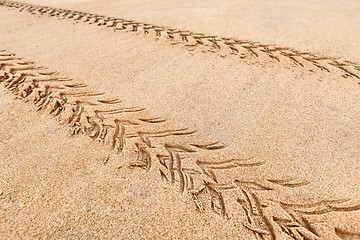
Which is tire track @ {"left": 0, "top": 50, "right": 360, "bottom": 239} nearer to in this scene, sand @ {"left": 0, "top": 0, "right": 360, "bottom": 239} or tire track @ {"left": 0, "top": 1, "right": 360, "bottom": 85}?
sand @ {"left": 0, "top": 0, "right": 360, "bottom": 239}

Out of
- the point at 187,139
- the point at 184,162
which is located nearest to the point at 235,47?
the point at 187,139

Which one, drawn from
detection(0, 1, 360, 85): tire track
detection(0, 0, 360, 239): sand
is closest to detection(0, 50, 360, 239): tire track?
detection(0, 0, 360, 239): sand

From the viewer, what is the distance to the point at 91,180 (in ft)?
4.42

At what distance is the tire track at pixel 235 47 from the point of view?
93.7 inches

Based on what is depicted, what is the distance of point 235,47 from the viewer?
→ 282 centimetres

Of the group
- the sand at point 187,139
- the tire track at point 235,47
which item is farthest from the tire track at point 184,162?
the tire track at point 235,47

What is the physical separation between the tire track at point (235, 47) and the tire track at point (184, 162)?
58.4 inches

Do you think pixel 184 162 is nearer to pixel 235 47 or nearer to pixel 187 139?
pixel 187 139

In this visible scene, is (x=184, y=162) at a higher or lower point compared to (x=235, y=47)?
lower

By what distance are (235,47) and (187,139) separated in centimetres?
174

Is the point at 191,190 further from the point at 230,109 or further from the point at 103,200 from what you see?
the point at 230,109

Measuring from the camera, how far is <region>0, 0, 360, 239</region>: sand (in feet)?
3.82

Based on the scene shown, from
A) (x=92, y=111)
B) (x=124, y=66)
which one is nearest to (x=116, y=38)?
(x=124, y=66)

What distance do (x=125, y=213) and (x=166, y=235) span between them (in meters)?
0.25
